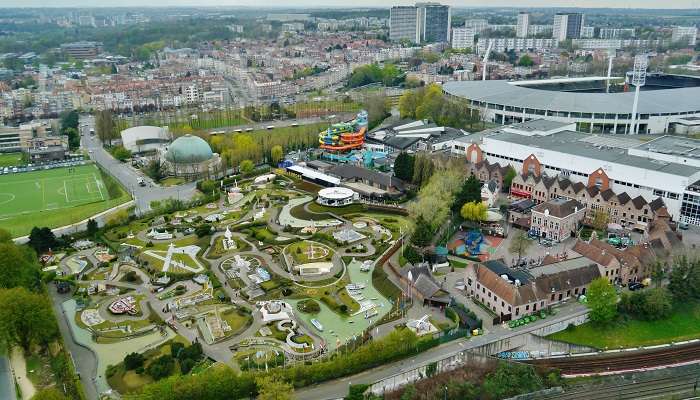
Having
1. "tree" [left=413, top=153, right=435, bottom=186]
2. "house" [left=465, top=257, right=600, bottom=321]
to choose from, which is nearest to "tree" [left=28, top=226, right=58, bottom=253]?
"house" [left=465, top=257, right=600, bottom=321]

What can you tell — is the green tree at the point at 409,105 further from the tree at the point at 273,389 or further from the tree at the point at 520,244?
the tree at the point at 273,389

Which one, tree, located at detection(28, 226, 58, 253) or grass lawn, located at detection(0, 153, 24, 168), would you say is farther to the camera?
grass lawn, located at detection(0, 153, 24, 168)

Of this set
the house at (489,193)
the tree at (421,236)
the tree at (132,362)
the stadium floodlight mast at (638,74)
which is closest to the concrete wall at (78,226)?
the tree at (132,362)

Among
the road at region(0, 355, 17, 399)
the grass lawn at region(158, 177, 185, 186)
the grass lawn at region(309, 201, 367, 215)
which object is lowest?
the road at region(0, 355, 17, 399)

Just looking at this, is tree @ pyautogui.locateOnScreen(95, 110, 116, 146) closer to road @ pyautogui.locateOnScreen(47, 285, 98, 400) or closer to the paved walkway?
road @ pyautogui.locateOnScreen(47, 285, 98, 400)

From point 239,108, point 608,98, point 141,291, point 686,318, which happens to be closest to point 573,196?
point 686,318

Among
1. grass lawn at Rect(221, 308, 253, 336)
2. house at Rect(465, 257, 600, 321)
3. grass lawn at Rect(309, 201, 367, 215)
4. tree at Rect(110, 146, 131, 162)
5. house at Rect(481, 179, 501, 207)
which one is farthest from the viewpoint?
tree at Rect(110, 146, 131, 162)
